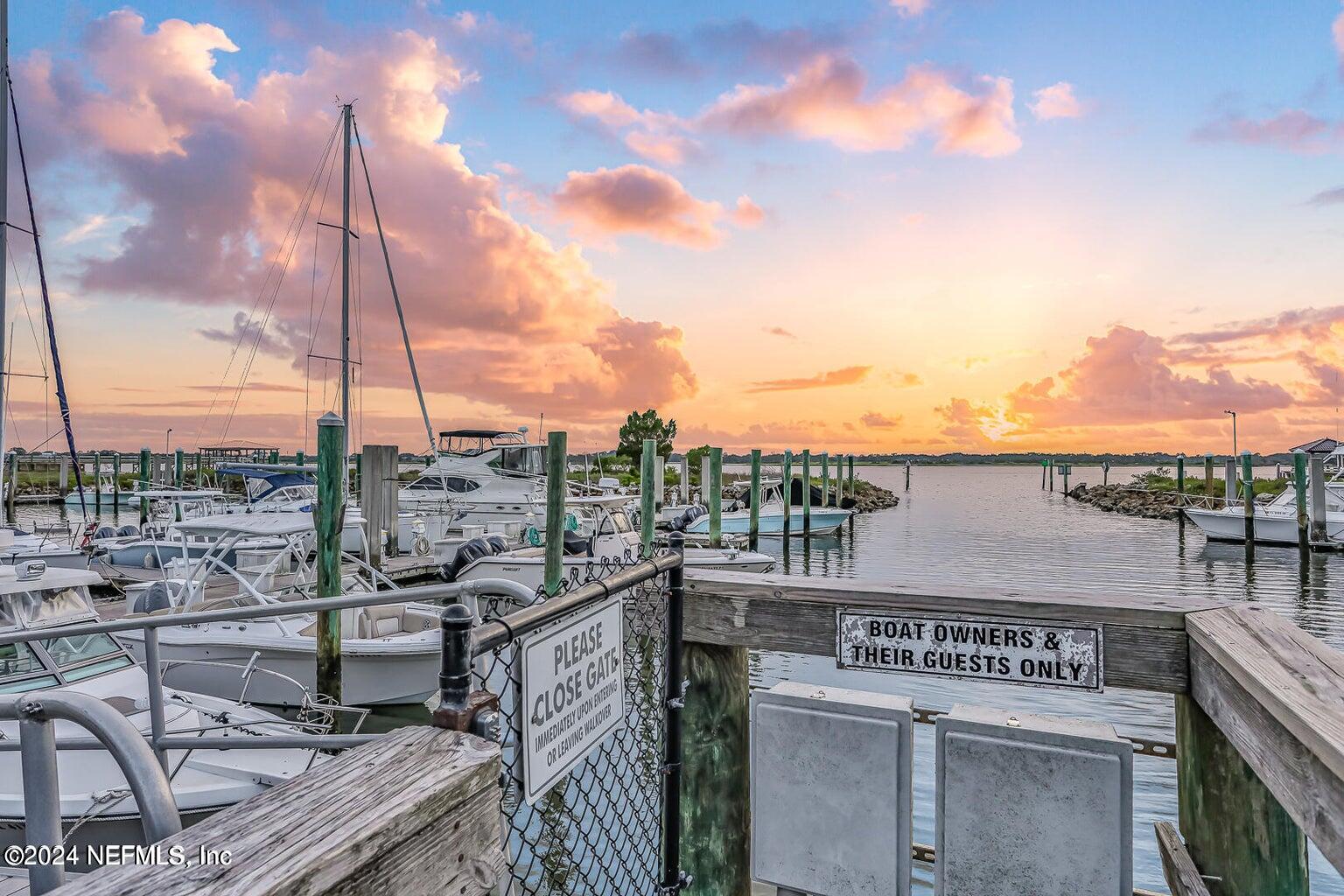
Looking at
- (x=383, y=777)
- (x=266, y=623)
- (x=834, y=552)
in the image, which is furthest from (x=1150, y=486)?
(x=383, y=777)

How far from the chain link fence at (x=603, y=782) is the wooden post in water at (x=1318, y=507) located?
89.1 ft

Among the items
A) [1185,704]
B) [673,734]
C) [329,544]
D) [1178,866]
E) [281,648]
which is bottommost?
[281,648]

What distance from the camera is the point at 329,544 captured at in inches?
367

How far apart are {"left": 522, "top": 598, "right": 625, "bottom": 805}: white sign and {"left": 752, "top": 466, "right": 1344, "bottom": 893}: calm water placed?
1.39 meters

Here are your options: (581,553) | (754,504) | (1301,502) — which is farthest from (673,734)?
(1301,502)

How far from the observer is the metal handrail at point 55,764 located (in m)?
1.27

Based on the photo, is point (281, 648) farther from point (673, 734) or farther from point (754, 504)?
point (754, 504)

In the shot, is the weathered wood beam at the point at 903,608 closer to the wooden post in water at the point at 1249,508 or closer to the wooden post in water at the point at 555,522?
the wooden post in water at the point at 555,522

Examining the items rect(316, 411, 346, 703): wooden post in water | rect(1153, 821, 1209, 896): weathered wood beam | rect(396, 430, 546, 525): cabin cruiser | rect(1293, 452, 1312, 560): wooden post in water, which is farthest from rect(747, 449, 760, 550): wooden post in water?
rect(1153, 821, 1209, 896): weathered wood beam

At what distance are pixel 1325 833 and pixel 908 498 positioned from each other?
239ft

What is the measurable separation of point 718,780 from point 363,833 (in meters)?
2.37

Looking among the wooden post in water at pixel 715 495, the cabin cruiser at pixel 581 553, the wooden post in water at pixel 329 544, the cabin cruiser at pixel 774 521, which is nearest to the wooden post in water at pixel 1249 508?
the cabin cruiser at pixel 774 521

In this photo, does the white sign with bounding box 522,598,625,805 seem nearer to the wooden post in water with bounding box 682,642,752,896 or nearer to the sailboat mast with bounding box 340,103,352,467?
the wooden post in water with bounding box 682,642,752,896

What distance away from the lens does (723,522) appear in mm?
32719
